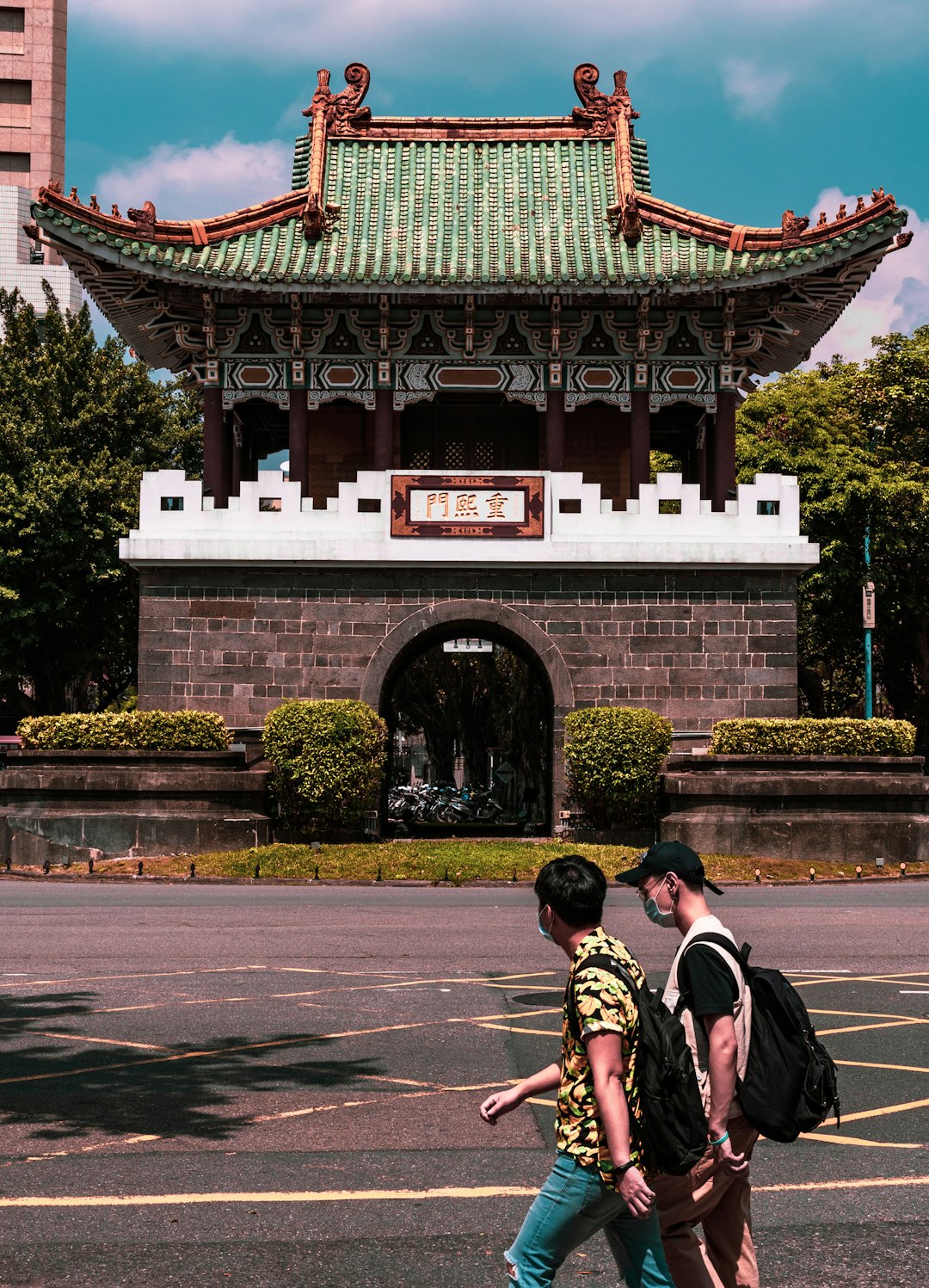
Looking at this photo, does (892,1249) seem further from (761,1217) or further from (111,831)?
(111,831)

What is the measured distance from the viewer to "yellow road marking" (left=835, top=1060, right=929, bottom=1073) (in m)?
9.12

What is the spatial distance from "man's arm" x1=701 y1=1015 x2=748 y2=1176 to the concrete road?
110 centimetres

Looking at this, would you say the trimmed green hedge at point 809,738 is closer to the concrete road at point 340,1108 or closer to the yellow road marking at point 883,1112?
the concrete road at point 340,1108

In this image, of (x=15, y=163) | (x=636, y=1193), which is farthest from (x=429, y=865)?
(x=15, y=163)

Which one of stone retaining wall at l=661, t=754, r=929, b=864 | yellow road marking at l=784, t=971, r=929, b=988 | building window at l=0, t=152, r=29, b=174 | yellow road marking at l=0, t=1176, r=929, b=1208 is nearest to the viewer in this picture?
yellow road marking at l=0, t=1176, r=929, b=1208

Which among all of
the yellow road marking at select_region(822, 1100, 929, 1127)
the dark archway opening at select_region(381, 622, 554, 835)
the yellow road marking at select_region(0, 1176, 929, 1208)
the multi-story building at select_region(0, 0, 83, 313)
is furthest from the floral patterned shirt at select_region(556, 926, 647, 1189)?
the multi-story building at select_region(0, 0, 83, 313)

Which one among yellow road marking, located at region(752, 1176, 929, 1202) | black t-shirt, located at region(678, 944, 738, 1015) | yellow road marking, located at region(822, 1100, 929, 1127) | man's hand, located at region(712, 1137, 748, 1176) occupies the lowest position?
yellow road marking, located at region(752, 1176, 929, 1202)

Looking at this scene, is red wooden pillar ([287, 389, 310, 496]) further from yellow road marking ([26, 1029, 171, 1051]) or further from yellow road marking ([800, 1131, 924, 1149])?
yellow road marking ([800, 1131, 924, 1149])

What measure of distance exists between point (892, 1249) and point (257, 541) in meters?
21.0

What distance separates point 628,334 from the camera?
2761 centimetres

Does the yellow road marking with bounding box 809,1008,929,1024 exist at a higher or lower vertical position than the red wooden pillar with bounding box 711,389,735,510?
lower

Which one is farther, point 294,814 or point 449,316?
point 449,316

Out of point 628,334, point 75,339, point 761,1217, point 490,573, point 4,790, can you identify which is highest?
point 75,339

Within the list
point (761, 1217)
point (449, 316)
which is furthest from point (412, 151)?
point (761, 1217)
